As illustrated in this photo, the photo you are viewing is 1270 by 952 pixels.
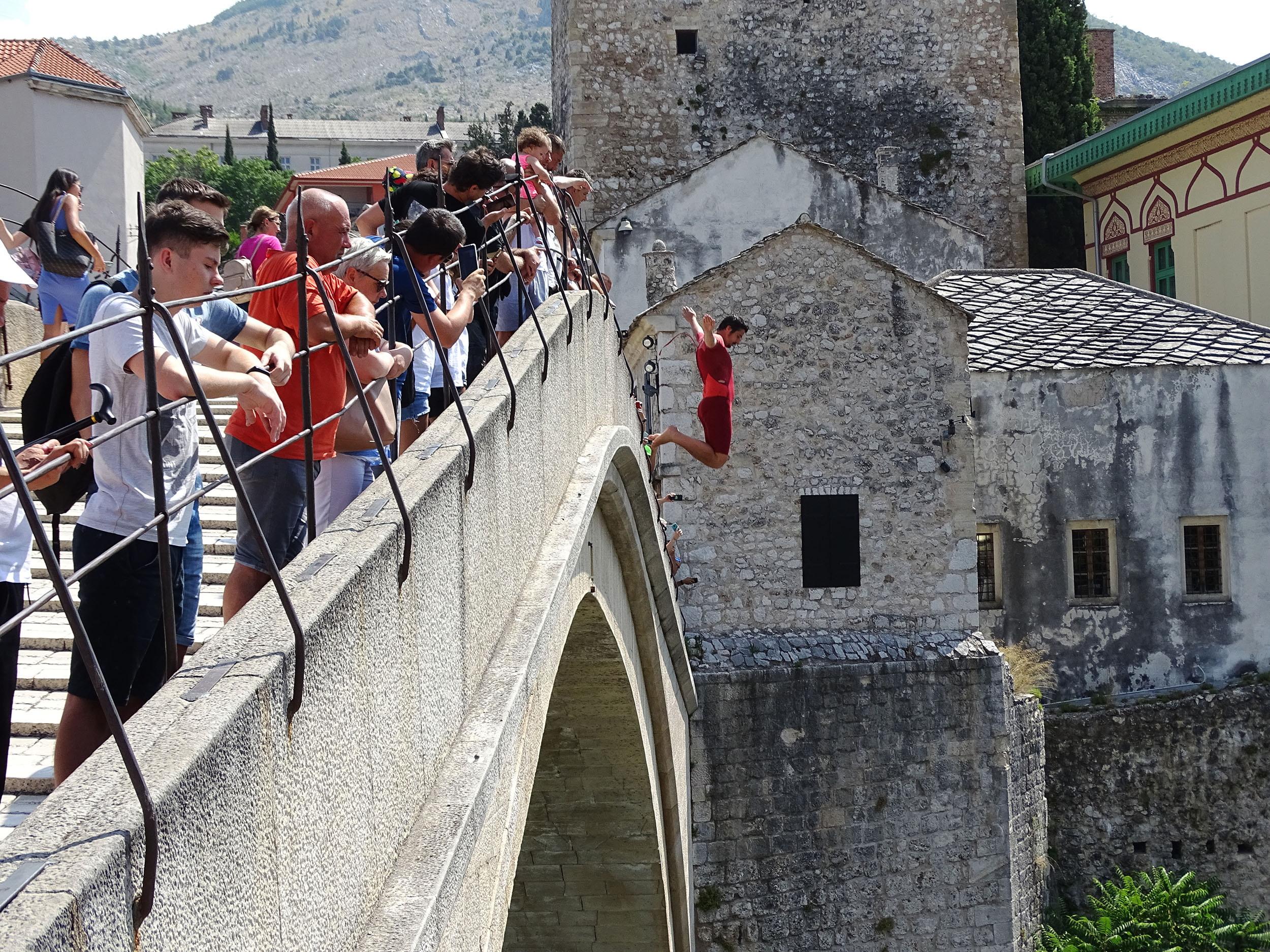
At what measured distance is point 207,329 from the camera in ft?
12.5

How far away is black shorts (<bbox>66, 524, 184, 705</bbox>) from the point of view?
A: 3314mm

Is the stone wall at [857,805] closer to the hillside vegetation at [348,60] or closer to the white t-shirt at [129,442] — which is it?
the white t-shirt at [129,442]

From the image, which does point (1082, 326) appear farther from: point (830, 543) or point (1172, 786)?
point (830, 543)

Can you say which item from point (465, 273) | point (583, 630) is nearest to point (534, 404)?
point (465, 273)

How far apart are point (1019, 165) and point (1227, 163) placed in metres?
3.48

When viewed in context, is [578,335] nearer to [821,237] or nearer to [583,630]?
[583,630]

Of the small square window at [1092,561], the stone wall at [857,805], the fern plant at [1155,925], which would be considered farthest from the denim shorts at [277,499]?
the small square window at [1092,561]

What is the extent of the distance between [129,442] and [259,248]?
3.69 m

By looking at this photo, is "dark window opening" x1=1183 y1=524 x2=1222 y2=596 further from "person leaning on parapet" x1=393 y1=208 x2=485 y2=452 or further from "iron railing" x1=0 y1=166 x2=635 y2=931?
"iron railing" x1=0 y1=166 x2=635 y2=931

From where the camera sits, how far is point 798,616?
1366 centimetres

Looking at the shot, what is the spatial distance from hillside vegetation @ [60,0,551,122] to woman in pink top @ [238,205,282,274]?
414 feet

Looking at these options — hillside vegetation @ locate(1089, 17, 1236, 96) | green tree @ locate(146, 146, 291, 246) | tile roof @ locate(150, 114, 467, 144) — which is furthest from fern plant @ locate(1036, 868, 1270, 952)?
hillside vegetation @ locate(1089, 17, 1236, 96)

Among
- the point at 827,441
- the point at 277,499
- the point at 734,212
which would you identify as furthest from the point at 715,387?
the point at 734,212

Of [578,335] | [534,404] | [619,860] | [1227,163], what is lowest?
[619,860]
